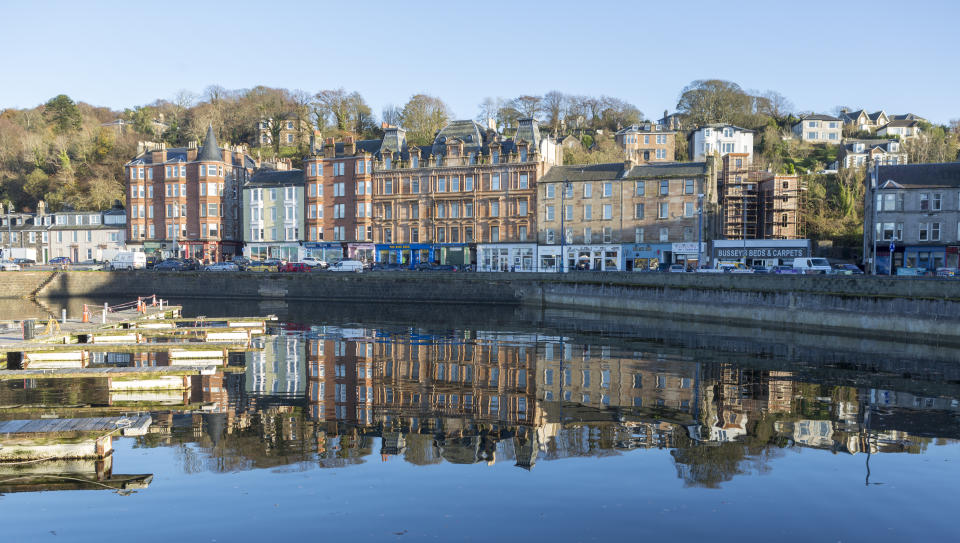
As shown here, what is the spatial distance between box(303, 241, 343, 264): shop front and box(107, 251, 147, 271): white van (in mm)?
18897

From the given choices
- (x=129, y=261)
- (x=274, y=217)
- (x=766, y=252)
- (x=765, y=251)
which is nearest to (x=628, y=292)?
(x=765, y=251)

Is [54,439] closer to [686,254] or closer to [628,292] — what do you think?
[628,292]

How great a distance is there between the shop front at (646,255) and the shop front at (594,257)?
0.78 meters

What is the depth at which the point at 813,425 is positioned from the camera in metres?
19.8

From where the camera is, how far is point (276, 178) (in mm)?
91062

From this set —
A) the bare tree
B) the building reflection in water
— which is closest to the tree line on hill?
the bare tree

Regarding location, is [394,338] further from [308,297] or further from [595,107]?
[595,107]

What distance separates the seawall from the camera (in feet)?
128

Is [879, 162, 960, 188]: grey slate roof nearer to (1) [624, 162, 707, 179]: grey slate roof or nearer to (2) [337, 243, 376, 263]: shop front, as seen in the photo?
(1) [624, 162, 707, 179]: grey slate roof

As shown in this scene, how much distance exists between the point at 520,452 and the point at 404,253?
66.7m

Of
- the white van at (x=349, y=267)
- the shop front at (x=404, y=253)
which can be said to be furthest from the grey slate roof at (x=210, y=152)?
the white van at (x=349, y=267)

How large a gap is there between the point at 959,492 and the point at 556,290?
1865 inches

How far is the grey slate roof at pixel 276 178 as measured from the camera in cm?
8906

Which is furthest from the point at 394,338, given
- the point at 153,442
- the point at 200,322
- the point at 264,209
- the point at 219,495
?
the point at 264,209
